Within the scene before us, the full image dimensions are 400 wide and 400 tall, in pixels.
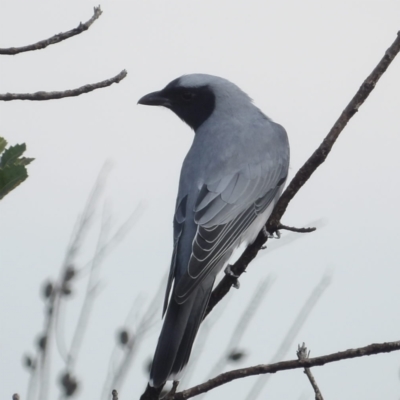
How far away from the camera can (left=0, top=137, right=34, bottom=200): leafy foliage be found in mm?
2242

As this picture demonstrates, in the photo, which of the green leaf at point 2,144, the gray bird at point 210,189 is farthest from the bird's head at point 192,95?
the green leaf at point 2,144

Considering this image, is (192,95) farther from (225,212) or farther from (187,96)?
(225,212)

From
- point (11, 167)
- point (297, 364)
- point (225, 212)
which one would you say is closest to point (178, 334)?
point (225, 212)

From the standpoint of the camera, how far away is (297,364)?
2.56 m

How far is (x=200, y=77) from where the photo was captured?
6.07 m

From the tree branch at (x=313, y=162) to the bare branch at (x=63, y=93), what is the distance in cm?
111

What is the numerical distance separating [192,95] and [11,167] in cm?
388

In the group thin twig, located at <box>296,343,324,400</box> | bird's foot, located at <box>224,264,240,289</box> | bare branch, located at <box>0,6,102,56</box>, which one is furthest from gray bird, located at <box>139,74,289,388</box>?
bare branch, located at <box>0,6,102,56</box>

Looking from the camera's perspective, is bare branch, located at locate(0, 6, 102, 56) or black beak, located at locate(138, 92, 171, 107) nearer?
bare branch, located at locate(0, 6, 102, 56)

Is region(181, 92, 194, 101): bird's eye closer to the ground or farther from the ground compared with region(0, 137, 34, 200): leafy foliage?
farther from the ground

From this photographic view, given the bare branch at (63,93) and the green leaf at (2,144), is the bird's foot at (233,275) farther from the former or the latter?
the green leaf at (2,144)

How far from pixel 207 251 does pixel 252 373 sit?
1.87m

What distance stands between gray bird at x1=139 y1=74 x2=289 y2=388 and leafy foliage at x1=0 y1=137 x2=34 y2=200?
1442 mm

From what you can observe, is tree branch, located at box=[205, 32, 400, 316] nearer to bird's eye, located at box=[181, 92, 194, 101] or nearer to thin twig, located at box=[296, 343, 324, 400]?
thin twig, located at box=[296, 343, 324, 400]
